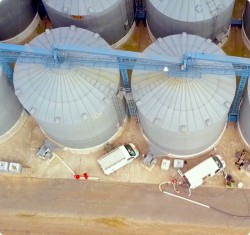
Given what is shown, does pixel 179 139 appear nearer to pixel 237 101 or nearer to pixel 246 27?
pixel 237 101

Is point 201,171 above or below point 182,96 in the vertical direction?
below

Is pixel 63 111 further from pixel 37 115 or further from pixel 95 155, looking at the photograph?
pixel 95 155

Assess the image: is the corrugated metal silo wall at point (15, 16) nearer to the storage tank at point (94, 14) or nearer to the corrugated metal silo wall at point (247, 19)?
the storage tank at point (94, 14)

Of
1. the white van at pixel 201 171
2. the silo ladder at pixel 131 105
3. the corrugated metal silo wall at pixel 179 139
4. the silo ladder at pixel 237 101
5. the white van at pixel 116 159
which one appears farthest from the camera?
the white van at pixel 116 159

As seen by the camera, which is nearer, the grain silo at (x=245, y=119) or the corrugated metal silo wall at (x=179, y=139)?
the corrugated metal silo wall at (x=179, y=139)

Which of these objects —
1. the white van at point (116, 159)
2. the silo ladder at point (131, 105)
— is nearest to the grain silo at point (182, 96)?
the silo ladder at point (131, 105)

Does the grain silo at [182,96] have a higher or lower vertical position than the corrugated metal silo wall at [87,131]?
higher

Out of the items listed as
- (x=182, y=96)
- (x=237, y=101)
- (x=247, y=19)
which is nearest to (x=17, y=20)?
(x=182, y=96)

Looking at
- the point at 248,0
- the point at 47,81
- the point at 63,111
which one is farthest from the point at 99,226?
the point at 248,0

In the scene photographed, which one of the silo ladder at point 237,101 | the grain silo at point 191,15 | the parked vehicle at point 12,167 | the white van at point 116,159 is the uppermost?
the grain silo at point 191,15
